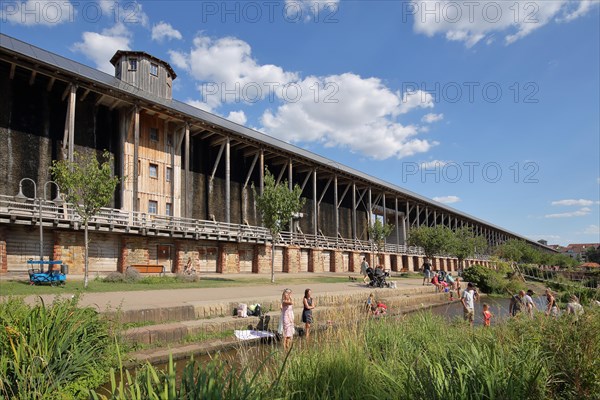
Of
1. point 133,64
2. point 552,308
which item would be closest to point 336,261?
point 133,64

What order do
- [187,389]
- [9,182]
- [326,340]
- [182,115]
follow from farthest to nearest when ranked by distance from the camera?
1. [182,115]
2. [9,182]
3. [326,340]
4. [187,389]

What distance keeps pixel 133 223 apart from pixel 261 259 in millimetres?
9227

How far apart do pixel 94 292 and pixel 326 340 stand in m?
9.95

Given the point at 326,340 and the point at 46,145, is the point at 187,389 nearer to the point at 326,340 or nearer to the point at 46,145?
the point at 326,340

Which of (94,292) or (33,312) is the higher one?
(33,312)

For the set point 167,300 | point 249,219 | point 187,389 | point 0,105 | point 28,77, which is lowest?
point 167,300

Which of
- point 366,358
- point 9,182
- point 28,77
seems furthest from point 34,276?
point 366,358

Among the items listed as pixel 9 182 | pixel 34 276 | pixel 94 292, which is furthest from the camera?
pixel 9 182

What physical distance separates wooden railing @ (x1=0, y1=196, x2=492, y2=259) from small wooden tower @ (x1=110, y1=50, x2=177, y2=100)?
958 cm

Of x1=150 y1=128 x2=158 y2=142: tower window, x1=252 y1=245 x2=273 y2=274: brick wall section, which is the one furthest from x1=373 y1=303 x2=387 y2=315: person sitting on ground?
x1=150 y1=128 x2=158 y2=142: tower window

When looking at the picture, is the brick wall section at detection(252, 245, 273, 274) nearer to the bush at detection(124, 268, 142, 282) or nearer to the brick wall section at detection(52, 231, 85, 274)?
the bush at detection(124, 268, 142, 282)

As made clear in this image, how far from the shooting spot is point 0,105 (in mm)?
19047

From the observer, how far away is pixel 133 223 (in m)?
20.6

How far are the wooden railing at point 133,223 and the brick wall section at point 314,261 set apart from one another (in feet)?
2.91
